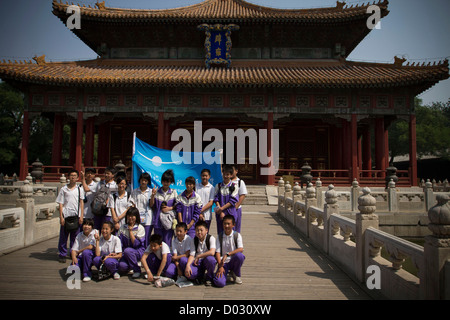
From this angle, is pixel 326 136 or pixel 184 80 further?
pixel 326 136

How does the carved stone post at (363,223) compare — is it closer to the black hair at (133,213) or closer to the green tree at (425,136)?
the black hair at (133,213)

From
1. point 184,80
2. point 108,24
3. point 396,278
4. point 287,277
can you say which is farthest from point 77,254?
point 108,24

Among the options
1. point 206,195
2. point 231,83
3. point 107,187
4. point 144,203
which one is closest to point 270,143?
point 231,83

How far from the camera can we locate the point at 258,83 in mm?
14914

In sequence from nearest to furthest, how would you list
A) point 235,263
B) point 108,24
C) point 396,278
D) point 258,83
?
point 396,278, point 235,263, point 258,83, point 108,24

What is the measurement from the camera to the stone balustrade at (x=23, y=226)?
225 inches

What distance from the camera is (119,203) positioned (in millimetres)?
4844

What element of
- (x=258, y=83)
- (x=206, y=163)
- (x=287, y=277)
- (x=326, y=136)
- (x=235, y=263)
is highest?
(x=258, y=83)

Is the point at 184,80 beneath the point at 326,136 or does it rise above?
above

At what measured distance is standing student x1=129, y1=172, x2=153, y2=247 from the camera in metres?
4.77

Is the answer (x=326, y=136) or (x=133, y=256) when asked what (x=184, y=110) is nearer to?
(x=326, y=136)

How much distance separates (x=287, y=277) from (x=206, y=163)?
4.30 m

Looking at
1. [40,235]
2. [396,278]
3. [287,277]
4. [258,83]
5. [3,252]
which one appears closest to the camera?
[396,278]

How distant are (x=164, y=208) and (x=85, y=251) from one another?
121 centimetres
